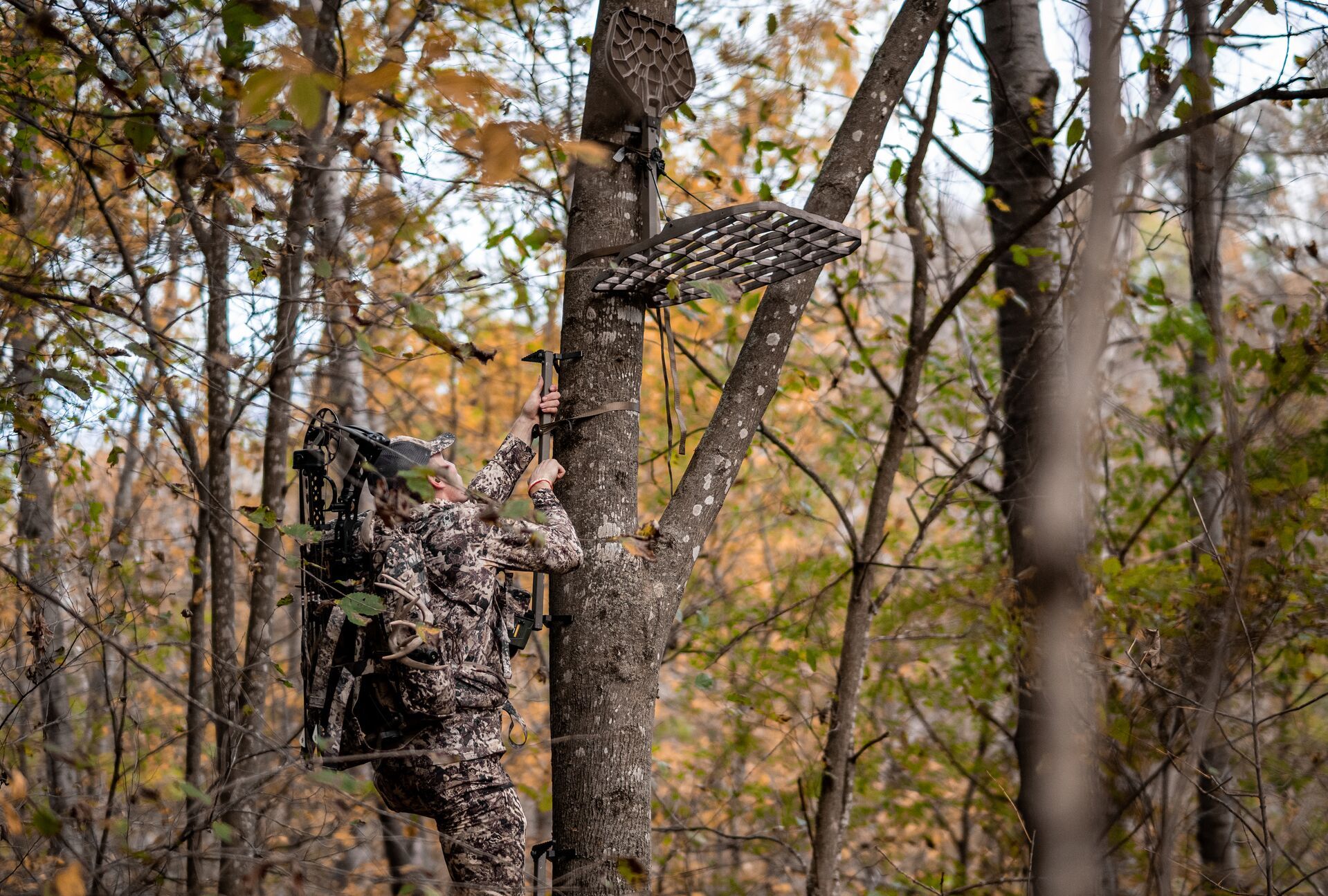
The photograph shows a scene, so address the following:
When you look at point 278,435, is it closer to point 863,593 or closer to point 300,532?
point 300,532

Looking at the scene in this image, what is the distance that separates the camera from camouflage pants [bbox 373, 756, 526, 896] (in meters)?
2.92

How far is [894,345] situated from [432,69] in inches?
248

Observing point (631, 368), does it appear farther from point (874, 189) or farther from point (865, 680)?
point (865, 680)

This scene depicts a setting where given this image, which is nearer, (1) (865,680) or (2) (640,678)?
(2) (640,678)

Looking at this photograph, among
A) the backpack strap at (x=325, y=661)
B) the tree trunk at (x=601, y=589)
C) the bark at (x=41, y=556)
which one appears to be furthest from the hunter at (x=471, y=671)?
the bark at (x=41, y=556)

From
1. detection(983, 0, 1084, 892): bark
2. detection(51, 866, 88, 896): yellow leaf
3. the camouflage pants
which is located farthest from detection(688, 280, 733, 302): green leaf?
detection(983, 0, 1084, 892): bark

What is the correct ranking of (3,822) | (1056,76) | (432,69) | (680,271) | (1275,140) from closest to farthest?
(432,69) → (3,822) → (680,271) → (1275,140) → (1056,76)

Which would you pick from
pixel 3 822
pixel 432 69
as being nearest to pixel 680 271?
pixel 432 69

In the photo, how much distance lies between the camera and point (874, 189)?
5.82m

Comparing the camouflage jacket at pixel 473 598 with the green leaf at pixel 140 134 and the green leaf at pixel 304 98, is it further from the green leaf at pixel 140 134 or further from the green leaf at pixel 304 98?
the green leaf at pixel 304 98

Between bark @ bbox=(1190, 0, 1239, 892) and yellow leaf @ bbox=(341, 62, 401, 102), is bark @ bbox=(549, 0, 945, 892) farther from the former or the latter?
bark @ bbox=(1190, 0, 1239, 892)

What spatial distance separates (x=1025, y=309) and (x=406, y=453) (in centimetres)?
355

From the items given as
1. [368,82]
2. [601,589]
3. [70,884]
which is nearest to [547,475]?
[601,589]

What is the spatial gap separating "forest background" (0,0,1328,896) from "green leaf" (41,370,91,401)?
1.2 inches
